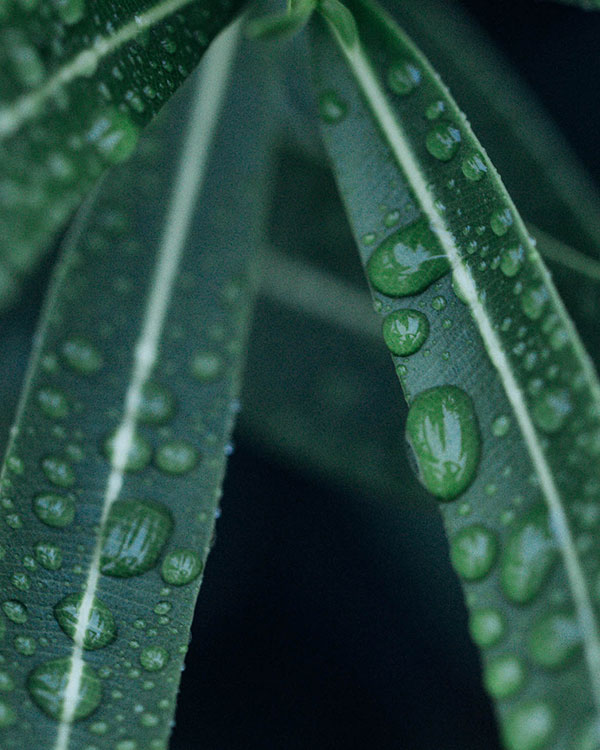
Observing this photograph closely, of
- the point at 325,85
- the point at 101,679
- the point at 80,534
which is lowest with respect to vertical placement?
the point at 101,679

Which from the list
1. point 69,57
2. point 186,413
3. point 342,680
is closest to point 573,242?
point 186,413

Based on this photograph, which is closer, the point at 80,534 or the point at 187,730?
the point at 80,534

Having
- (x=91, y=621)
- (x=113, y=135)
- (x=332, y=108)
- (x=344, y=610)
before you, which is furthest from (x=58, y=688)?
(x=344, y=610)

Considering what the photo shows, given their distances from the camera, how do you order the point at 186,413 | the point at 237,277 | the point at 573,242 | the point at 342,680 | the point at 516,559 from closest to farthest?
the point at 516,559 < the point at 186,413 < the point at 237,277 < the point at 573,242 < the point at 342,680

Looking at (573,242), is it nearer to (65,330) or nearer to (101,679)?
(65,330)

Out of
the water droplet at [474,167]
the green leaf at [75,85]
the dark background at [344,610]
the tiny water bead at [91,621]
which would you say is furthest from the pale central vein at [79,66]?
the dark background at [344,610]

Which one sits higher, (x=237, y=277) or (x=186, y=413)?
(x=237, y=277)
